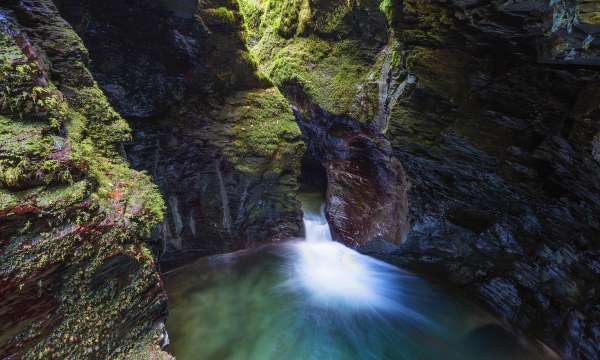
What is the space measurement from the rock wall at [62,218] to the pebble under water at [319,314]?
2.67 metres

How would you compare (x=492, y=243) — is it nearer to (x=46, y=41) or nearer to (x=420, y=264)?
(x=420, y=264)

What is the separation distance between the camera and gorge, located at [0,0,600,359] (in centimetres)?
340

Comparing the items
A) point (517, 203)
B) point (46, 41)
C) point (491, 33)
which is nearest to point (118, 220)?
point (46, 41)

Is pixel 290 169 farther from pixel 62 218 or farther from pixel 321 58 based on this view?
pixel 62 218

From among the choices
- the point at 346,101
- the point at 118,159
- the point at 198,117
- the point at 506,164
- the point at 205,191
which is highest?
the point at 346,101

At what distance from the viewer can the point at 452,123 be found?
6156 millimetres

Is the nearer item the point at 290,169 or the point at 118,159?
the point at 118,159

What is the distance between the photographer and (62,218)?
3.26 meters

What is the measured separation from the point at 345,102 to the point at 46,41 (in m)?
6.80

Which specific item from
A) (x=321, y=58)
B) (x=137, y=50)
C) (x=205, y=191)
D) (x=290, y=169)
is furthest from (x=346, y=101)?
(x=137, y=50)

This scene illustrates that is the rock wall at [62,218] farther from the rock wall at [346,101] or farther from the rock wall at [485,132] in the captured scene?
the rock wall at [346,101]

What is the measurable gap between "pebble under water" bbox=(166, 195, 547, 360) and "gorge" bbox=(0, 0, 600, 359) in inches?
2.8

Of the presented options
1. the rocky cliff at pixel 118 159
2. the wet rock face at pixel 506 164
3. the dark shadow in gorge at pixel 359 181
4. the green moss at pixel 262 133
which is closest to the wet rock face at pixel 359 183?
the dark shadow in gorge at pixel 359 181

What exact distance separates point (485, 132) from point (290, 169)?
5133 mm
